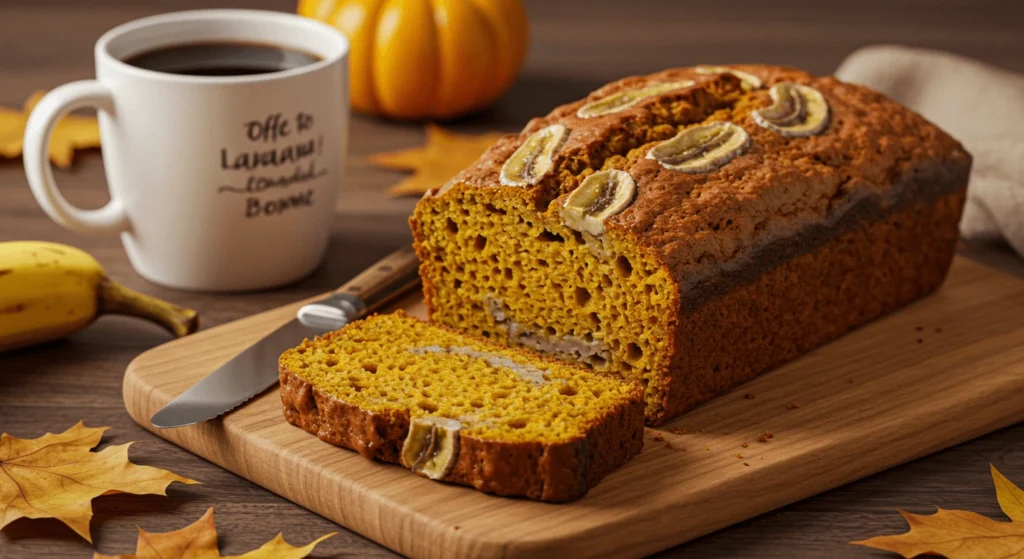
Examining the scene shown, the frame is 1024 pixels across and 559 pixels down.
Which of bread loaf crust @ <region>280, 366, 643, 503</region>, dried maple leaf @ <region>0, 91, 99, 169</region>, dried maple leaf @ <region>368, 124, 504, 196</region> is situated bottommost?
dried maple leaf @ <region>0, 91, 99, 169</region>

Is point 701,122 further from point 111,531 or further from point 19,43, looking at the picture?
point 19,43

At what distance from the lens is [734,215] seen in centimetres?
287

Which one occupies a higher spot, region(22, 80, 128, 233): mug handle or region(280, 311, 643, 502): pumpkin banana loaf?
region(22, 80, 128, 233): mug handle

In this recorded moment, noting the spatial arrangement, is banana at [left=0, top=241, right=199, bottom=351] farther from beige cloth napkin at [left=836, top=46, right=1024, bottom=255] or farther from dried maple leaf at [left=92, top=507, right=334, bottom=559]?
beige cloth napkin at [left=836, top=46, right=1024, bottom=255]

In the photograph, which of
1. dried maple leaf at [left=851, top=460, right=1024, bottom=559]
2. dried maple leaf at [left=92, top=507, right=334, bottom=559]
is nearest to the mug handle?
dried maple leaf at [left=92, top=507, right=334, bottom=559]

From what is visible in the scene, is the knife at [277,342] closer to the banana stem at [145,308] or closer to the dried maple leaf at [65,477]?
the dried maple leaf at [65,477]

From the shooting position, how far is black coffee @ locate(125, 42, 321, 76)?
3.49m

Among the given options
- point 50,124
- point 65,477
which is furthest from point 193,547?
point 50,124

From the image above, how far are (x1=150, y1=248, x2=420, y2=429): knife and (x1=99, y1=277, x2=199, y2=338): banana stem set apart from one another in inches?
11.0

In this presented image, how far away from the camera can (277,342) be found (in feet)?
10.1

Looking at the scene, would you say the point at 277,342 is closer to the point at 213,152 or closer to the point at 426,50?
the point at 213,152

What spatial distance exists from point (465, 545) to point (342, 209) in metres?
2.05

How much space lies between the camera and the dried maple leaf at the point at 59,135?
4.49 meters

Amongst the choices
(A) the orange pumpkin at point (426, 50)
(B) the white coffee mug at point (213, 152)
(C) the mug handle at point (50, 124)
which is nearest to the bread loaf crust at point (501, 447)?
(B) the white coffee mug at point (213, 152)
